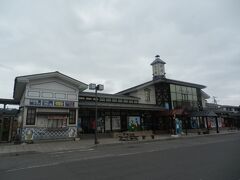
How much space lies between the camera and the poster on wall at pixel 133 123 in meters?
25.8

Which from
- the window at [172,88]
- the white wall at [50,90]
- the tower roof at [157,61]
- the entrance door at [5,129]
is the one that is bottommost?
the entrance door at [5,129]

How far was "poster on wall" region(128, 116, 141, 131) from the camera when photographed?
1016 inches

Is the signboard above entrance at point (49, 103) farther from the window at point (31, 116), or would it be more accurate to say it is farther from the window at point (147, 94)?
the window at point (147, 94)

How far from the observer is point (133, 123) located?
1035 inches

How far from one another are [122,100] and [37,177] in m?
23.2

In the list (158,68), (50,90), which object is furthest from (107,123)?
(158,68)

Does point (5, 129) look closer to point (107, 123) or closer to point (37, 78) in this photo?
point (37, 78)

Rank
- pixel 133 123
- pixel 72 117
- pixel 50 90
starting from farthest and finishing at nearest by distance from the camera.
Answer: pixel 133 123 → pixel 72 117 → pixel 50 90

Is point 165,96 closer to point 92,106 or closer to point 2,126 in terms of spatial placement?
point 92,106

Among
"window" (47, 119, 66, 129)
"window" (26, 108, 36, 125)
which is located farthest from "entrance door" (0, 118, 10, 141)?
"window" (47, 119, 66, 129)

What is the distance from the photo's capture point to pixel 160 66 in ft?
112

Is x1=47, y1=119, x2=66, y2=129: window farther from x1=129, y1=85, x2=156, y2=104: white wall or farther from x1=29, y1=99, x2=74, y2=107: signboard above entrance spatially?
x1=129, y1=85, x2=156, y2=104: white wall

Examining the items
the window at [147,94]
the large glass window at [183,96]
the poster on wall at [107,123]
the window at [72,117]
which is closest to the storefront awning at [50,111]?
the window at [72,117]

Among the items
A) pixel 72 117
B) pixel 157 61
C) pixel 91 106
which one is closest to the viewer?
pixel 72 117
